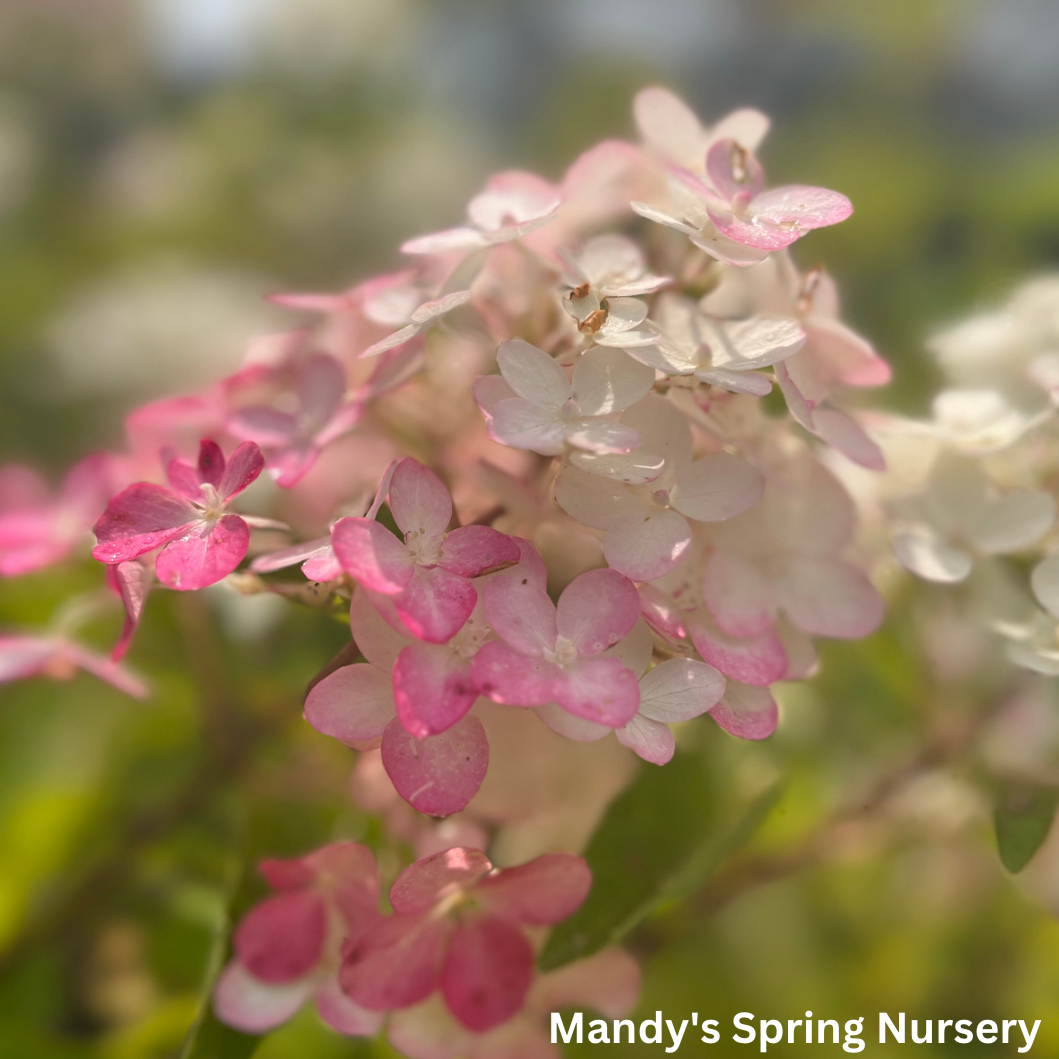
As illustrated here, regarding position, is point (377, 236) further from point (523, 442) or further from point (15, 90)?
point (523, 442)

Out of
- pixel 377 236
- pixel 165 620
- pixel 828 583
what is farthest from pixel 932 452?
pixel 377 236

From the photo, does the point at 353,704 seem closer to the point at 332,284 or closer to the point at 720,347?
the point at 720,347

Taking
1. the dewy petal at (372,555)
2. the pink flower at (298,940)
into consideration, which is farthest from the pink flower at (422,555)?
the pink flower at (298,940)

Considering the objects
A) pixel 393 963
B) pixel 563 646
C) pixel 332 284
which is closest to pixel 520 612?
pixel 563 646

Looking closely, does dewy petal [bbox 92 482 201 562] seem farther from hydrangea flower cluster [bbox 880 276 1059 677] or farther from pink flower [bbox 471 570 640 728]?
hydrangea flower cluster [bbox 880 276 1059 677]

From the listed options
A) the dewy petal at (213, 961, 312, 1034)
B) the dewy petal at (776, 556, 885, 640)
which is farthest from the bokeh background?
the dewy petal at (776, 556, 885, 640)

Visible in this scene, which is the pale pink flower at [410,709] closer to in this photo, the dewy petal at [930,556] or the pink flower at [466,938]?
the pink flower at [466,938]
